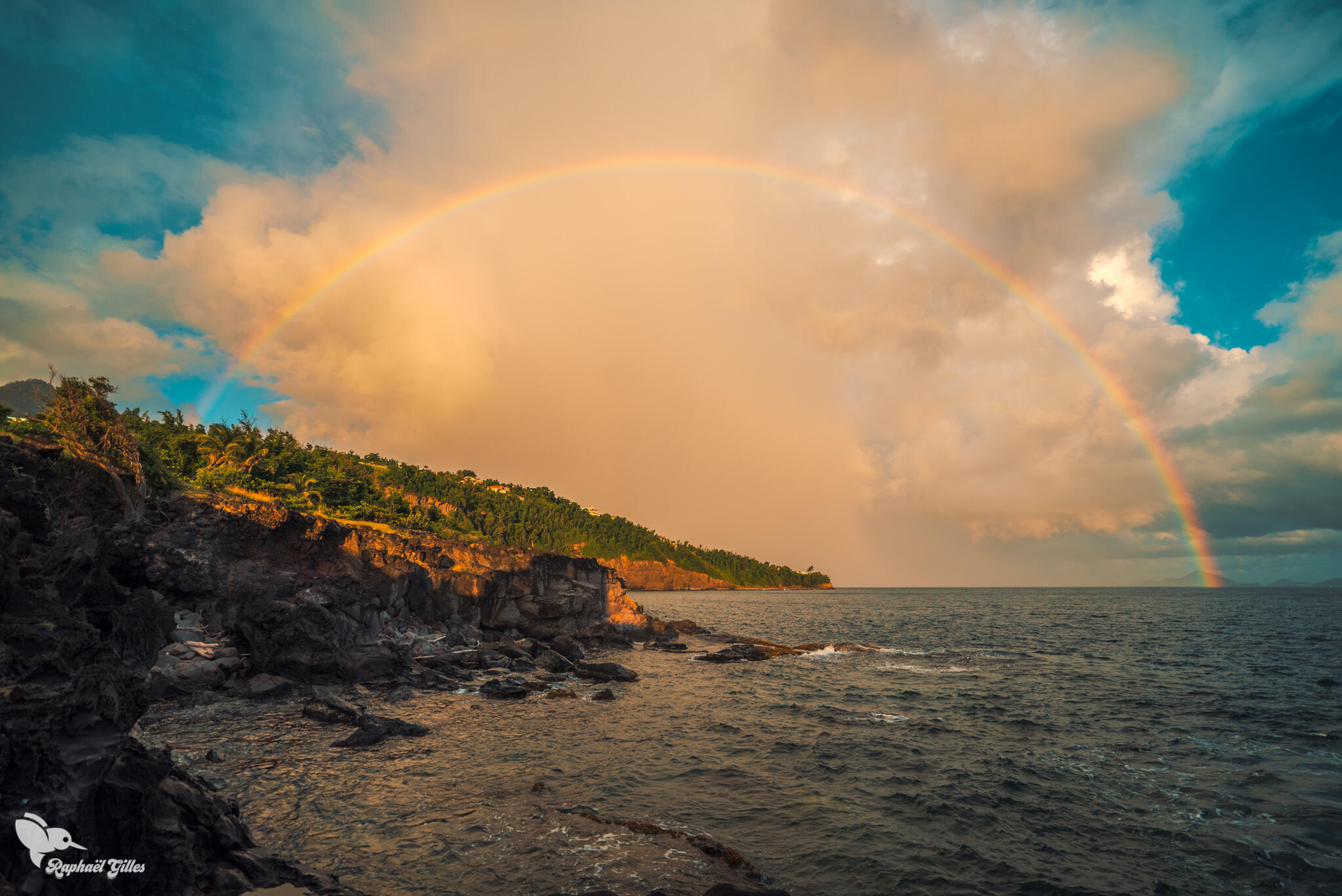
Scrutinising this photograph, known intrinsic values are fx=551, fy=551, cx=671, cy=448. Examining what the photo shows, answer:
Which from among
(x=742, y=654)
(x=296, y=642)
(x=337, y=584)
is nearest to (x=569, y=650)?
(x=742, y=654)

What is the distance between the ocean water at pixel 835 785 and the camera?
14.2m

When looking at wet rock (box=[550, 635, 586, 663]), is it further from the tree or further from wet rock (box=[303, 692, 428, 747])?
the tree

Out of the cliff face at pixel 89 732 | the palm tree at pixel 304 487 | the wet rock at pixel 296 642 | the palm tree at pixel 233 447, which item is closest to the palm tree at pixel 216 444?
the palm tree at pixel 233 447

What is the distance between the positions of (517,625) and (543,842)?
53078mm

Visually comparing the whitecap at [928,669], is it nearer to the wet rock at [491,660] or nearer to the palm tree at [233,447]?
the wet rock at [491,660]

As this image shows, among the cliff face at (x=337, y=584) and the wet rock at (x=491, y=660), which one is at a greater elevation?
the cliff face at (x=337, y=584)

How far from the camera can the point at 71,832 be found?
27.6ft

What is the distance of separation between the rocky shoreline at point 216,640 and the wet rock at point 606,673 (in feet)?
0.49

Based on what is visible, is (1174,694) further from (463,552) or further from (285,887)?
(463,552)

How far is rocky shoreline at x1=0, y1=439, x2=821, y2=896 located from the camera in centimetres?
896

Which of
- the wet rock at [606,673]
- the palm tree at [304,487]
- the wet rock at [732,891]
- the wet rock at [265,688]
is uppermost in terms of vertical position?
the palm tree at [304,487]

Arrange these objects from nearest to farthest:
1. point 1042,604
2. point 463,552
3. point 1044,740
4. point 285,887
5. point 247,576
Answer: point 285,887 → point 1044,740 → point 247,576 → point 463,552 → point 1042,604

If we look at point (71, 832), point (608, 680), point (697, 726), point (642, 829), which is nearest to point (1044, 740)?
point (697, 726)

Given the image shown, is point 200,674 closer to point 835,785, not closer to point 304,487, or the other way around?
point 835,785
